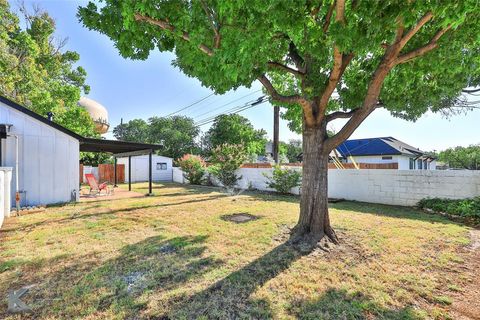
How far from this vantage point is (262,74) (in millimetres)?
4746

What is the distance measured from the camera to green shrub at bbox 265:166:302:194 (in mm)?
11133

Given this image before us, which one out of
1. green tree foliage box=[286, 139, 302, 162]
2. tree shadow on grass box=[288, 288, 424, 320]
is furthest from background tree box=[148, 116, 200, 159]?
tree shadow on grass box=[288, 288, 424, 320]

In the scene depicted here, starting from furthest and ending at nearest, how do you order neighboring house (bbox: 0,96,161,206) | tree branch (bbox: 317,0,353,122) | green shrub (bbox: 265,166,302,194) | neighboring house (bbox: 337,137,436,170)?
neighboring house (bbox: 337,137,436,170)
green shrub (bbox: 265,166,302,194)
neighboring house (bbox: 0,96,161,206)
tree branch (bbox: 317,0,353,122)

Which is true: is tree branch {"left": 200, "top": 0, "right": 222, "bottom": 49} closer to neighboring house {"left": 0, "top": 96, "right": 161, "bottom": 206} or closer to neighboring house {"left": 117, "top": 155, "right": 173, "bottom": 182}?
neighboring house {"left": 0, "top": 96, "right": 161, "bottom": 206}

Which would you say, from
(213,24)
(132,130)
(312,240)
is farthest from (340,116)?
(132,130)

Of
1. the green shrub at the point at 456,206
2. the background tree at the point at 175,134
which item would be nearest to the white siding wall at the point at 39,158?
the green shrub at the point at 456,206

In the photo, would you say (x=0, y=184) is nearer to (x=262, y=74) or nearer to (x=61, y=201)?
(x=61, y=201)

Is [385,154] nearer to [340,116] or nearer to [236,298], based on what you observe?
[340,116]

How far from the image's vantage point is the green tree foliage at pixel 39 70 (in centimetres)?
1009

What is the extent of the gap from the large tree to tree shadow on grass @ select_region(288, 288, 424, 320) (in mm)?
1698

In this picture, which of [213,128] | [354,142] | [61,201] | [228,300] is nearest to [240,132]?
[213,128]

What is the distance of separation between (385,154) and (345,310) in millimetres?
22739

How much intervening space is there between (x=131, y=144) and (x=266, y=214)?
7572mm

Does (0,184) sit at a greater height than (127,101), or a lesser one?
lesser
